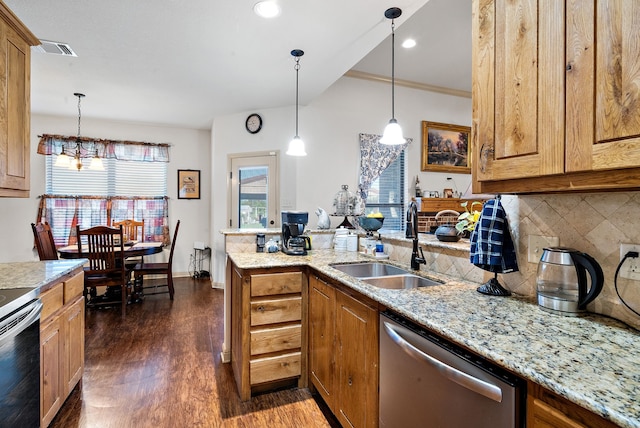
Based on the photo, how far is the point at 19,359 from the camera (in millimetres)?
1342

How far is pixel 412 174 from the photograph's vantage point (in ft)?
16.9

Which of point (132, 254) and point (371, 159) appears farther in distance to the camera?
point (371, 159)

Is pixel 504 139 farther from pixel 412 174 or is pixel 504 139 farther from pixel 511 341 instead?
pixel 412 174

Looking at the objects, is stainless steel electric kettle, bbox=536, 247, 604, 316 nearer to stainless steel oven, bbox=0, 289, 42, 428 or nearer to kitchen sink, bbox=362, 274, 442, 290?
kitchen sink, bbox=362, 274, 442, 290

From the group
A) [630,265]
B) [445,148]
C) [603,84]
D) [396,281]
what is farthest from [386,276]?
[445,148]

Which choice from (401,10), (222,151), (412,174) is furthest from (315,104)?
(401,10)

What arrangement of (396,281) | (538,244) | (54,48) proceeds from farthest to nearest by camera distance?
(54,48)
(396,281)
(538,244)

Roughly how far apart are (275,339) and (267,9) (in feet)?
7.63

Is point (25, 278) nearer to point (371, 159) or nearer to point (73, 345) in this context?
point (73, 345)

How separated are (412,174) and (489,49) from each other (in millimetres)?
4077

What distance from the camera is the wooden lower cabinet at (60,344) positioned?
63.7 inches

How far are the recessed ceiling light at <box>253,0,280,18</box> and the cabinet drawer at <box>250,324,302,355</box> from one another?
2.24 meters

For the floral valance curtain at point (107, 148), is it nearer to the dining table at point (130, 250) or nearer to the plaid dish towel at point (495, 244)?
the dining table at point (130, 250)

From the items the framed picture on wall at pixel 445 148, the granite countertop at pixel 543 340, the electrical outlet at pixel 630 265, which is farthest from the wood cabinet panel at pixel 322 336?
the framed picture on wall at pixel 445 148
